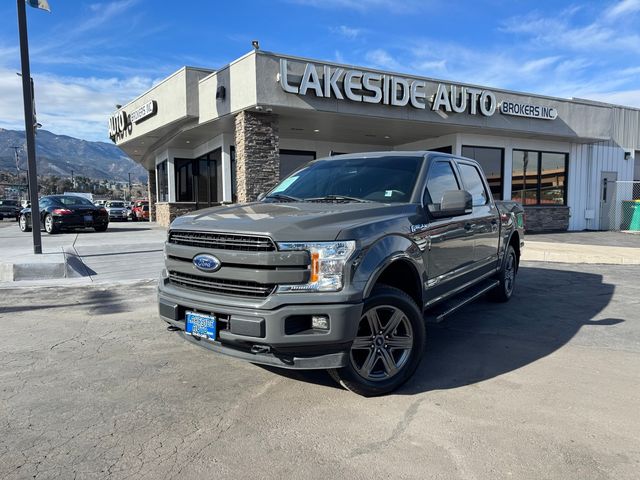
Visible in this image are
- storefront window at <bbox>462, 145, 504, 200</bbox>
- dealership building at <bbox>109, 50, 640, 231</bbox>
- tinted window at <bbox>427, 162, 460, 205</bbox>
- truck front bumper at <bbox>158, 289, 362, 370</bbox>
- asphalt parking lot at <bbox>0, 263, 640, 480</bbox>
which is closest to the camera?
asphalt parking lot at <bbox>0, 263, 640, 480</bbox>

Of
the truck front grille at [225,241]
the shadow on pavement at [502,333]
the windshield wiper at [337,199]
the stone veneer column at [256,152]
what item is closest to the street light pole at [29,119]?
the stone veneer column at [256,152]

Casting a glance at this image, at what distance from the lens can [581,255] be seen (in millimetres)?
11133

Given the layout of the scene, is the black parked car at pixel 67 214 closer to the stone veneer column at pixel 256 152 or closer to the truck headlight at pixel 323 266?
the stone veneer column at pixel 256 152

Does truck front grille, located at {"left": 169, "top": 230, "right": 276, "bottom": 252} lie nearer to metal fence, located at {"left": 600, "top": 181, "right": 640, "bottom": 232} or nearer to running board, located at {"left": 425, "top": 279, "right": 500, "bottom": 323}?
running board, located at {"left": 425, "top": 279, "right": 500, "bottom": 323}

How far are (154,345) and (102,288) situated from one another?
3.72m

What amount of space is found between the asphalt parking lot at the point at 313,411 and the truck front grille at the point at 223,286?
0.82m

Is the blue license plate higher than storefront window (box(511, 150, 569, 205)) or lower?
lower

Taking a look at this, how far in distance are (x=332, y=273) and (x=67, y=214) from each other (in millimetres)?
17741

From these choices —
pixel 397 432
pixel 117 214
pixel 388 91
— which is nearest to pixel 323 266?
pixel 397 432

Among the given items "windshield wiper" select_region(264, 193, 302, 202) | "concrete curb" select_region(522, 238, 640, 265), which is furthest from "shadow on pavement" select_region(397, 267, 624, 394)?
"concrete curb" select_region(522, 238, 640, 265)

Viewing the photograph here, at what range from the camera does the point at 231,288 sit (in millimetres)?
3426

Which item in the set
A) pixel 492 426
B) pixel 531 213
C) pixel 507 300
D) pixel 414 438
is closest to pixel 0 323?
pixel 414 438

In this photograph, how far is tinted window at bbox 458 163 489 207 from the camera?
5526mm

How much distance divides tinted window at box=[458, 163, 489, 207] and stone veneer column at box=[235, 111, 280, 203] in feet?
26.5
